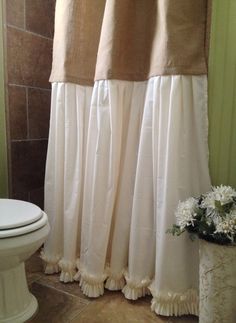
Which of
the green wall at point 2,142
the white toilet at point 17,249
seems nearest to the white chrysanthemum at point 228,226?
the white toilet at point 17,249

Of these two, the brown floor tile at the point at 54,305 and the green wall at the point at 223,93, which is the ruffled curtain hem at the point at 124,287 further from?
the green wall at the point at 223,93

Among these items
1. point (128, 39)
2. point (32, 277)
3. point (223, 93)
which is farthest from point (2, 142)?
point (223, 93)

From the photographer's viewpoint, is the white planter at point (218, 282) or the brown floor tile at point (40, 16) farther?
the brown floor tile at point (40, 16)

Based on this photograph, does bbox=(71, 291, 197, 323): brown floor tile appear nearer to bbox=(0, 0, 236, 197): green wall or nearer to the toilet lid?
the toilet lid

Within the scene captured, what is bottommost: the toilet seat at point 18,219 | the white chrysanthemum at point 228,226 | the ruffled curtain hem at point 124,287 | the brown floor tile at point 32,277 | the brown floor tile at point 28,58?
the brown floor tile at point 32,277

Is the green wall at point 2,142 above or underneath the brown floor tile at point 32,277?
above

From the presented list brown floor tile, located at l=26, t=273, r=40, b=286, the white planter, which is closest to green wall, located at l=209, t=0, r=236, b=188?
the white planter

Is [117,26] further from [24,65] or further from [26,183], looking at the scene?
[26,183]

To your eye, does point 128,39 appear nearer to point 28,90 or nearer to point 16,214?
point 28,90

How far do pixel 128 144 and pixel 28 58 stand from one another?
35.2 inches

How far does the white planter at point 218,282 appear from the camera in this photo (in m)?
1.06

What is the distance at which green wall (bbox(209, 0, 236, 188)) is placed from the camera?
45.1 inches

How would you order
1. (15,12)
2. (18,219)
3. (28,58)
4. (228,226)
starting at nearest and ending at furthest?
1. (228,226)
2. (18,219)
3. (15,12)
4. (28,58)

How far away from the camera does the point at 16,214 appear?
117cm
